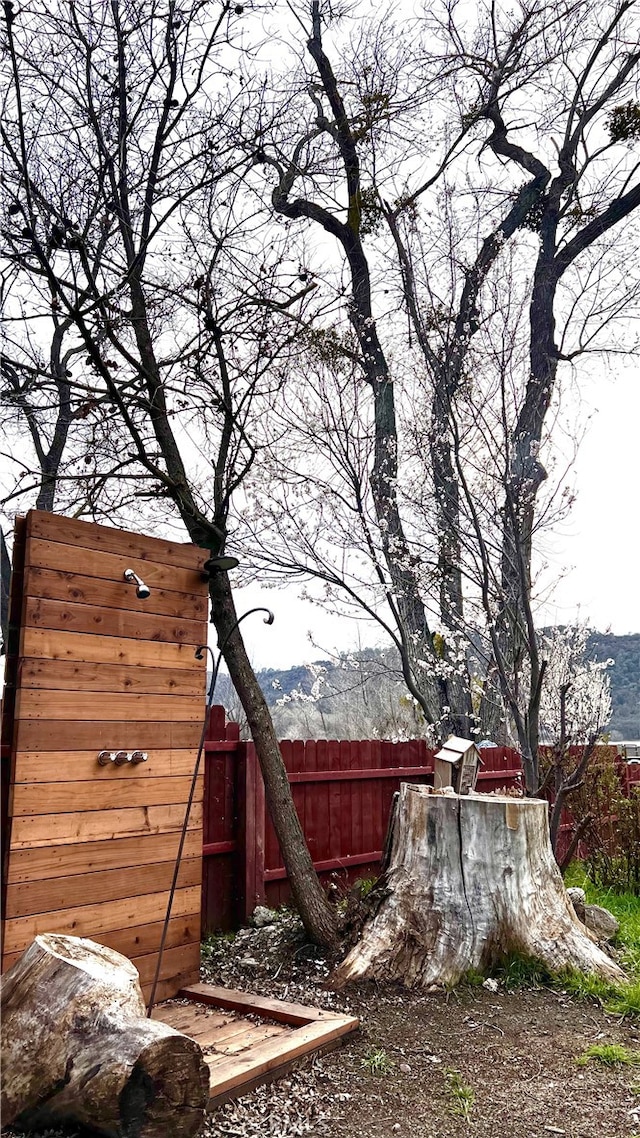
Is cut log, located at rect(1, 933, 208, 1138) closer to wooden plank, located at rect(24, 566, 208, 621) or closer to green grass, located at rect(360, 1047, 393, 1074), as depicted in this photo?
green grass, located at rect(360, 1047, 393, 1074)

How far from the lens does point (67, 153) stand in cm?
457

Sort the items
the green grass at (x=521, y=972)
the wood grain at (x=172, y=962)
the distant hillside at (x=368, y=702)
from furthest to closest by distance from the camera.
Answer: the distant hillside at (x=368, y=702)
the green grass at (x=521, y=972)
the wood grain at (x=172, y=962)

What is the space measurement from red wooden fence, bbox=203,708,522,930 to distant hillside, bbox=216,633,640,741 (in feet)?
11.4

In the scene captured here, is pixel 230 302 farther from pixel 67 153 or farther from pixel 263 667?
pixel 263 667

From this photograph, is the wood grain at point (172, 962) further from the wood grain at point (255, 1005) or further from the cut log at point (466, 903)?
the cut log at point (466, 903)

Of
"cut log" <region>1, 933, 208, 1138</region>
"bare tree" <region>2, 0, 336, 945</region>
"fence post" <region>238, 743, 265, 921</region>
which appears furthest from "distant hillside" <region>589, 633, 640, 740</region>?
"cut log" <region>1, 933, 208, 1138</region>

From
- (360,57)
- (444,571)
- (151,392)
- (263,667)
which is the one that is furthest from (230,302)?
(263,667)

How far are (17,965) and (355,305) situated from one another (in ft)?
18.9

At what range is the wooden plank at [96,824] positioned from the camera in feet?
10.7

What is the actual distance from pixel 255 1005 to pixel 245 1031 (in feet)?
0.75

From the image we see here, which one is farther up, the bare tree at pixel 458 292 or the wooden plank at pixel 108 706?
the bare tree at pixel 458 292

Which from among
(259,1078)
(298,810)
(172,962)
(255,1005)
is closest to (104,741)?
(172,962)

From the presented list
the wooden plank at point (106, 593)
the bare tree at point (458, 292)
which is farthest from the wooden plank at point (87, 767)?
the bare tree at point (458, 292)

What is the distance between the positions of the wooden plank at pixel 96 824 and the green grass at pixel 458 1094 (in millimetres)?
1619
